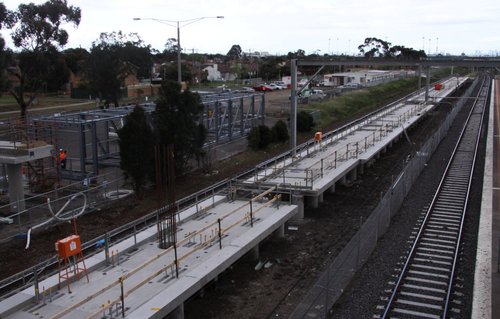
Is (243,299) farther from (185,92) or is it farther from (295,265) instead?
(185,92)

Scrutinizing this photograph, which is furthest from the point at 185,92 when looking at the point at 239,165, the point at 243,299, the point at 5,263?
the point at 243,299

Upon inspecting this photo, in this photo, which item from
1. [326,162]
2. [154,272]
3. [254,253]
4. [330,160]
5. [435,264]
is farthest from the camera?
[330,160]

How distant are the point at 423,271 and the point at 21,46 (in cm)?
3696

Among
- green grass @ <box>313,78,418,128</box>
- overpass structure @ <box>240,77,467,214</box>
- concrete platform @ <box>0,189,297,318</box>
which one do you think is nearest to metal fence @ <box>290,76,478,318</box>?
concrete platform @ <box>0,189,297,318</box>

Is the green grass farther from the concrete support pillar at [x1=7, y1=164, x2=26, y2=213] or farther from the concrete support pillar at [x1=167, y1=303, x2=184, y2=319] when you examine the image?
the concrete support pillar at [x1=167, y1=303, x2=184, y2=319]

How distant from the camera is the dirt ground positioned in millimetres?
11578

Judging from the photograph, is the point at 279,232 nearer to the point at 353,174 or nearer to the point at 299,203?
the point at 299,203

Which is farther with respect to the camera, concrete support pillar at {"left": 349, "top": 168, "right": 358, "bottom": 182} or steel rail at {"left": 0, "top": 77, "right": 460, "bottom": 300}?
concrete support pillar at {"left": 349, "top": 168, "right": 358, "bottom": 182}

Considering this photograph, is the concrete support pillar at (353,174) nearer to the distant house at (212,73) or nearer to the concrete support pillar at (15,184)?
the concrete support pillar at (15,184)

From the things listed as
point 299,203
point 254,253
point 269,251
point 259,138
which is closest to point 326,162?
point 299,203

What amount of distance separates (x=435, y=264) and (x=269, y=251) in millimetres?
4391

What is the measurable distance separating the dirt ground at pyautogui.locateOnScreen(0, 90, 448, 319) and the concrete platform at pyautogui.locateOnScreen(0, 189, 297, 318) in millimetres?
738

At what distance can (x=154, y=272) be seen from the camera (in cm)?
1124

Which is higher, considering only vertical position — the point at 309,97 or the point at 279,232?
the point at 309,97
